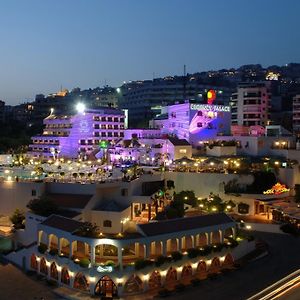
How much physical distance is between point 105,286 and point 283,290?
841 centimetres

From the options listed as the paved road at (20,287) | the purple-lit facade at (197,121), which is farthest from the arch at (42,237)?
the purple-lit facade at (197,121)

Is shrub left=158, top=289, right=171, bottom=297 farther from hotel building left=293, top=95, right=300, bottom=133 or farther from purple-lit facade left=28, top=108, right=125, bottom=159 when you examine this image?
hotel building left=293, top=95, right=300, bottom=133

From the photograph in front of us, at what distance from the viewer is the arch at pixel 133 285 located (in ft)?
74.9

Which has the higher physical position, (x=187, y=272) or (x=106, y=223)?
(x=106, y=223)

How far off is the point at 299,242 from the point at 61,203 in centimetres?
1603

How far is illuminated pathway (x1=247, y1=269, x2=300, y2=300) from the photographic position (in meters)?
20.4

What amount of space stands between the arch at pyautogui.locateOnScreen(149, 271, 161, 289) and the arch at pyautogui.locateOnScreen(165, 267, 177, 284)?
1.64 ft

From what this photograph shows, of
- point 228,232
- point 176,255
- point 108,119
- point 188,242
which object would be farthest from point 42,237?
point 108,119

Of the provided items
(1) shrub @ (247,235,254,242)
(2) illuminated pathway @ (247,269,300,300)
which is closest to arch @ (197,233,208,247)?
(1) shrub @ (247,235,254,242)

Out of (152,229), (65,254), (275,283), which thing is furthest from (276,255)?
(65,254)

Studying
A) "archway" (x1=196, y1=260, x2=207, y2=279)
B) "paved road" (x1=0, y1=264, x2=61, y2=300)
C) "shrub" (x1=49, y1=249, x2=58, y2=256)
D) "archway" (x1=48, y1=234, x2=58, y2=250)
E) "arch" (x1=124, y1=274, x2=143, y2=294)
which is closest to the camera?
"paved road" (x1=0, y1=264, x2=61, y2=300)

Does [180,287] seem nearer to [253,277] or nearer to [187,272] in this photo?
Result: [187,272]

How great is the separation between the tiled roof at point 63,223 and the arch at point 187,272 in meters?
6.10

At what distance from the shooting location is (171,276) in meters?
24.2
